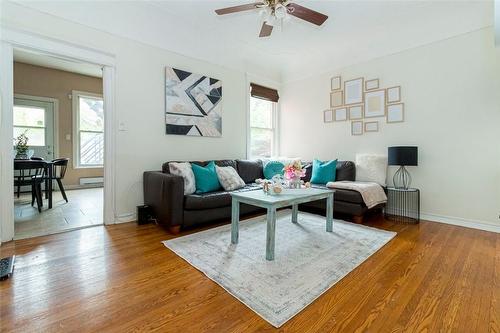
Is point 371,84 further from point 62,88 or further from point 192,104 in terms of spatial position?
point 62,88

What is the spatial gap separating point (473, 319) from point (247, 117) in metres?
4.03

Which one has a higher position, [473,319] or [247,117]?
[247,117]

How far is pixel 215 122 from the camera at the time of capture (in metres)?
4.24

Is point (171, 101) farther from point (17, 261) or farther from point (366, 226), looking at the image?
point (366, 226)

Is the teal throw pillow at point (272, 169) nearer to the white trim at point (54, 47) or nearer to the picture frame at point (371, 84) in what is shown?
the picture frame at point (371, 84)

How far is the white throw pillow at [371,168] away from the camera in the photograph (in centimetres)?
374

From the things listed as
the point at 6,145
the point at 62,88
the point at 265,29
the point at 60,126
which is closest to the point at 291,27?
the point at 265,29

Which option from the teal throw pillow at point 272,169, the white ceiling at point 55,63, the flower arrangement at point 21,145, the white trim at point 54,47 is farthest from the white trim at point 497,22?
the flower arrangement at point 21,145

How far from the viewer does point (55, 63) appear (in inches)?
210

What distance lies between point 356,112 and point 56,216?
4.85 meters

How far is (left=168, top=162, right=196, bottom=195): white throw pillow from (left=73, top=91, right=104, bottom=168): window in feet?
12.8

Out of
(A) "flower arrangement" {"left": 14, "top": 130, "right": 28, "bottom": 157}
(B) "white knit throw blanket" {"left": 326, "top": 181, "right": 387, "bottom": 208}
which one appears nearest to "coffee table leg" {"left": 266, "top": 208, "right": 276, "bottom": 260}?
(B) "white knit throw blanket" {"left": 326, "top": 181, "right": 387, "bottom": 208}

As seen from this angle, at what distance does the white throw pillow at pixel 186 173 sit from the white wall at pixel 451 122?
111 inches

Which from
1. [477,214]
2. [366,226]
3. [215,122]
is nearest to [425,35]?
[477,214]
